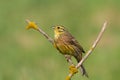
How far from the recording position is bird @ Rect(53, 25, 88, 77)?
6.42 m

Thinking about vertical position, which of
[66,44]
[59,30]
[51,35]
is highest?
[59,30]

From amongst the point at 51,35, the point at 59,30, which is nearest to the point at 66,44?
the point at 59,30

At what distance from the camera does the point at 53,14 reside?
12.3m

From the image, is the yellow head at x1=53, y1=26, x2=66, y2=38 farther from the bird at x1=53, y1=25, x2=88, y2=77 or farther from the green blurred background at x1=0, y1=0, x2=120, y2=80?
the green blurred background at x1=0, y1=0, x2=120, y2=80

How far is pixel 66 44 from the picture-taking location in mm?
6766

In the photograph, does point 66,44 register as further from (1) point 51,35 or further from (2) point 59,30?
(1) point 51,35

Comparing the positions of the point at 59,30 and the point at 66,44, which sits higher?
the point at 59,30

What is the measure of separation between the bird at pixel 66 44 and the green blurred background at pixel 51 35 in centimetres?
41

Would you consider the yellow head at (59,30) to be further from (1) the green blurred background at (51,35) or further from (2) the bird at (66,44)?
(1) the green blurred background at (51,35)

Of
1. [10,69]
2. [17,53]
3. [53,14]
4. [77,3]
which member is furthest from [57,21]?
[10,69]

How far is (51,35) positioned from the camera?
35.9 feet

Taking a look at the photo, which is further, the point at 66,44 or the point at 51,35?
the point at 51,35

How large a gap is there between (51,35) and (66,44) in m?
4.19

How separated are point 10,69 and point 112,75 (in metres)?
1.06
